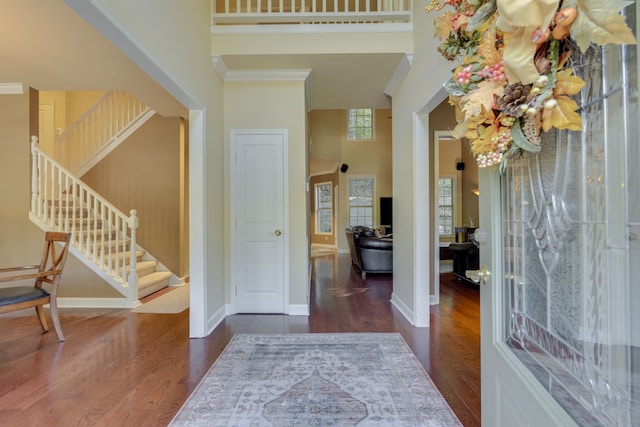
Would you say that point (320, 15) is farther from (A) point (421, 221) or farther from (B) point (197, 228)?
(B) point (197, 228)

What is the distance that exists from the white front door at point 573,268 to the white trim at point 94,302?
13.8 feet

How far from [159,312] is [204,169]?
1969mm

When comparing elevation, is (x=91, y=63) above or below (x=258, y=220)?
above

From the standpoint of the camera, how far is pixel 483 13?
0.75 meters

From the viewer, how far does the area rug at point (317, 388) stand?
5.78ft

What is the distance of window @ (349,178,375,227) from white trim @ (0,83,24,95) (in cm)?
773

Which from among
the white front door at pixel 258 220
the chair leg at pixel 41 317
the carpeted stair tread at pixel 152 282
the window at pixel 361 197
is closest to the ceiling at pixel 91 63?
the white front door at pixel 258 220

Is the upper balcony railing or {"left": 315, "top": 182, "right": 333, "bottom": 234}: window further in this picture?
{"left": 315, "top": 182, "right": 333, "bottom": 234}: window

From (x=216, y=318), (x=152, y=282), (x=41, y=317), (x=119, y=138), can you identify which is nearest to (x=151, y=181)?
(x=119, y=138)

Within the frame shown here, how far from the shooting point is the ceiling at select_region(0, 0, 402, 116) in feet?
8.02

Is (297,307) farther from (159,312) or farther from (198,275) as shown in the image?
(159,312)

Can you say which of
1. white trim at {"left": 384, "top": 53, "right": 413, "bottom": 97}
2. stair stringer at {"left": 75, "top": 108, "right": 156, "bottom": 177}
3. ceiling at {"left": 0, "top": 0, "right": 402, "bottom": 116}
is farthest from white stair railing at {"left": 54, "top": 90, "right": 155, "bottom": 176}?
white trim at {"left": 384, "top": 53, "right": 413, "bottom": 97}

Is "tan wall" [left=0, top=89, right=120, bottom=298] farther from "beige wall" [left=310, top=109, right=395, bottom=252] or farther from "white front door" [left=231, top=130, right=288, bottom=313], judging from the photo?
"beige wall" [left=310, top=109, right=395, bottom=252]

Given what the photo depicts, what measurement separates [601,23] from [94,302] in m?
5.00
